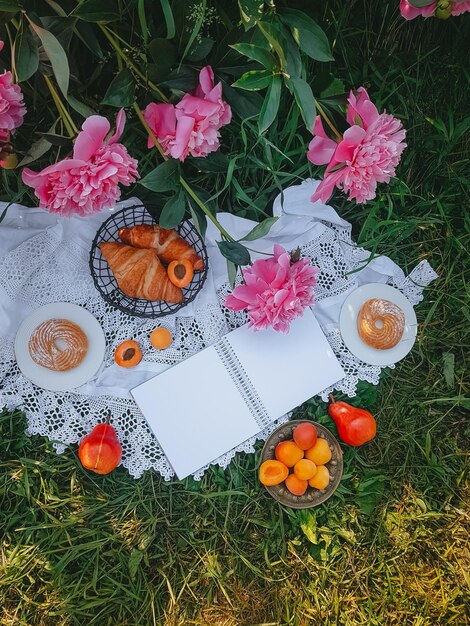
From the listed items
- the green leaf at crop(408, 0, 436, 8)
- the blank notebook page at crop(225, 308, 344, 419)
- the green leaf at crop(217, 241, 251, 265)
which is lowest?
the blank notebook page at crop(225, 308, 344, 419)

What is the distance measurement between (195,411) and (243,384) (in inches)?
5.8

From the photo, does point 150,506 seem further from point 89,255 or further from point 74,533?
point 89,255

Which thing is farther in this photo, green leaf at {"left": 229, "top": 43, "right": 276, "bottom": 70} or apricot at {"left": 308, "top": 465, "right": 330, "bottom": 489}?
apricot at {"left": 308, "top": 465, "right": 330, "bottom": 489}

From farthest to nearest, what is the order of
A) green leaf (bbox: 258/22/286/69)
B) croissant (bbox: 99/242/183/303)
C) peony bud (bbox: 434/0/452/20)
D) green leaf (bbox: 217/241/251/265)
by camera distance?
croissant (bbox: 99/242/183/303), green leaf (bbox: 217/241/251/265), peony bud (bbox: 434/0/452/20), green leaf (bbox: 258/22/286/69)

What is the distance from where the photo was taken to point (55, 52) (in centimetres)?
86

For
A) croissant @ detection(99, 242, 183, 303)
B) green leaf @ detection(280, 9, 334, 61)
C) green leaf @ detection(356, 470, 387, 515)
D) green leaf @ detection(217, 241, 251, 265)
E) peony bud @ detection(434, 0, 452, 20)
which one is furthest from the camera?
green leaf @ detection(356, 470, 387, 515)

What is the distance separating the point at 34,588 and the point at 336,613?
83 centimetres

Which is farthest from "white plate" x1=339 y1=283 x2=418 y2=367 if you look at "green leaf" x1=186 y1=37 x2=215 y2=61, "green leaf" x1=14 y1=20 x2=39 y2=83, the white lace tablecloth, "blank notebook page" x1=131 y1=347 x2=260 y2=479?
"green leaf" x1=14 y1=20 x2=39 y2=83

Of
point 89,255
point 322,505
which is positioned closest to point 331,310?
point 322,505

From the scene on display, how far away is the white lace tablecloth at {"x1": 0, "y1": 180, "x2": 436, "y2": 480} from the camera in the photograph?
149cm

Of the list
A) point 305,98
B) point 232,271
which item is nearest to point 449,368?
point 232,271

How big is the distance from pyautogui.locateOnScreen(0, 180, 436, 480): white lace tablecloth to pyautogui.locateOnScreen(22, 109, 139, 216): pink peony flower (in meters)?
0.53

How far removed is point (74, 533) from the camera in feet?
5.10

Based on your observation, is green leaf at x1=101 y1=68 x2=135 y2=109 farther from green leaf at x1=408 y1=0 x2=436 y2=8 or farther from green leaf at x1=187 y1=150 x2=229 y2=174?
green leaf at x1=408 y1=0 x2=436 y2=8
